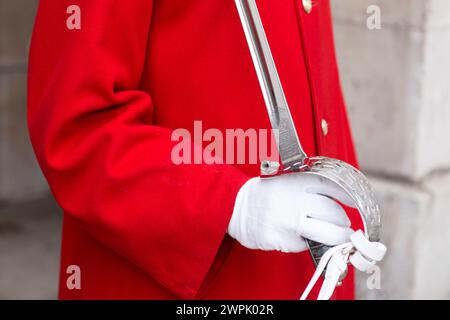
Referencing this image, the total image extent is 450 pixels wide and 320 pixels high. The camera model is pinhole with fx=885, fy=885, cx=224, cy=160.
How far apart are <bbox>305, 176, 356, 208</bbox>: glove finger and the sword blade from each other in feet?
0.12

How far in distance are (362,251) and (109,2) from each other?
0.48m

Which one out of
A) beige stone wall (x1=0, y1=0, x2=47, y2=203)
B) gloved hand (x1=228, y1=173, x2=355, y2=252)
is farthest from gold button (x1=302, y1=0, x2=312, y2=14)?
beige stone wall (x1=0, y1=0, x2=47, y2=203)

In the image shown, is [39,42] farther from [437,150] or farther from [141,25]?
[437,150]

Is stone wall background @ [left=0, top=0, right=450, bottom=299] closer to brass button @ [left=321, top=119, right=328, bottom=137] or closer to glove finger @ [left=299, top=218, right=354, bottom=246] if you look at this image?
brass button @ [left=321, top=119, right=328, bottom=137]

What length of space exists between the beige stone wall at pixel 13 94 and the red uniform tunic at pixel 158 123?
8.56 feet

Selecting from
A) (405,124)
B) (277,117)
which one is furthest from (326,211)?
(405,124)

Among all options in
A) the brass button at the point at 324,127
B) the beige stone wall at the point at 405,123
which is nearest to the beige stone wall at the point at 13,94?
the beige stone wall at the point at 405,123

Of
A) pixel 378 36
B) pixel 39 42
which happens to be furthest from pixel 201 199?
pixel 378 36

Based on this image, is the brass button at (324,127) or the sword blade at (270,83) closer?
the sword blade at (270,83)

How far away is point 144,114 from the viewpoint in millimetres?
1311

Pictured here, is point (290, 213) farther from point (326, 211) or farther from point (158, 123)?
point (158, 123)

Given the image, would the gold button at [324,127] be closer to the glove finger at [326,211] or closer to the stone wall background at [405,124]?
the glove finger at [326,211]

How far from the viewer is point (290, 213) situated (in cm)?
122

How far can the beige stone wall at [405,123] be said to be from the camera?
225cm
